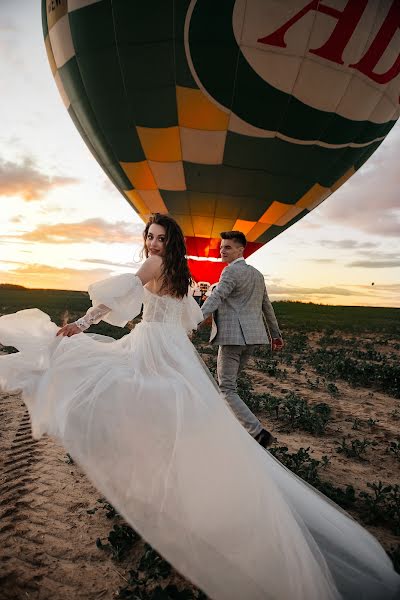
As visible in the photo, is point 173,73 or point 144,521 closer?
point 144,521

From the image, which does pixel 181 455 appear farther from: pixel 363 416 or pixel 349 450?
pixel 363 416

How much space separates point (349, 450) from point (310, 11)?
6928 millimetres

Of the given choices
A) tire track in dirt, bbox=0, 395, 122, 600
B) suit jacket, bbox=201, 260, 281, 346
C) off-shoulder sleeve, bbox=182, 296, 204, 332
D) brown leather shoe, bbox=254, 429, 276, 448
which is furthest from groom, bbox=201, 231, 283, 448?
tire track in dirt, bbox=0, 395, 122, 600

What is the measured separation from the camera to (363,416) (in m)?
5.71

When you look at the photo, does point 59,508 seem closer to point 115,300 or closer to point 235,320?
→ point 115,300

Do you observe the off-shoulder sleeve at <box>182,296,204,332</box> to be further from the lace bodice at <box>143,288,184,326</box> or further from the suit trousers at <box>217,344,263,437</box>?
the suit trousers at <box>217,344,263,437</box>

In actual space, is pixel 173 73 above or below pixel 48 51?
below

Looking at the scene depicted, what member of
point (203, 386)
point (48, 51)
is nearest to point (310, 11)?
point (48, 51)

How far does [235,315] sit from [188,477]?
7.65ft

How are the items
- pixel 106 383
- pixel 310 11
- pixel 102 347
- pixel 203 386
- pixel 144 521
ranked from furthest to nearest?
pixel 310 11 < pixel 102 347 < pixel 203 386 < pixel 106 383 < pixel 144 521

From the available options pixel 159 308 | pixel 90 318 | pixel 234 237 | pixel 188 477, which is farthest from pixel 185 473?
pixel 234 237

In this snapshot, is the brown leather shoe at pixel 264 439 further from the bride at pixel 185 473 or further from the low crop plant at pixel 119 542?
the low crop plant at pixel 119 542

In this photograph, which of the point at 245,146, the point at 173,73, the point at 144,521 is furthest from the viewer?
the point at 245,146

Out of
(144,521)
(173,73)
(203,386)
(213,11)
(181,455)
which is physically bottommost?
(144,521)
